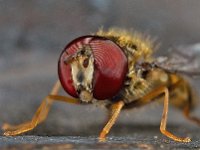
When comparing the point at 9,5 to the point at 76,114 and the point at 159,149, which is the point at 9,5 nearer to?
the point at 76,114

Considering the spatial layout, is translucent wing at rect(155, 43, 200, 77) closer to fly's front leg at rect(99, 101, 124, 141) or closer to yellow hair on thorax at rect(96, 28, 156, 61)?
yellow hair on thorax at rect(96, 28, 156, 61)

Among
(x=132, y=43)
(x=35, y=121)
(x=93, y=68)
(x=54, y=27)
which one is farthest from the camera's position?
(x=54, y=27)

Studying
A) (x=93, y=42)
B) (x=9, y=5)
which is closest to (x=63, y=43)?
(x=9, y=5)

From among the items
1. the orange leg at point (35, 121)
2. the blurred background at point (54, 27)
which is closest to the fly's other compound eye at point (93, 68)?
the orange leg at point (35, 121)

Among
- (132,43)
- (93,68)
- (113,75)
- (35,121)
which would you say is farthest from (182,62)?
(35,121)

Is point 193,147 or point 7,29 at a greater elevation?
point 7,29

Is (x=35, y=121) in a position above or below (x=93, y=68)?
below

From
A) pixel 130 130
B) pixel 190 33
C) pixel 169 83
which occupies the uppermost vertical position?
pixel 190 33

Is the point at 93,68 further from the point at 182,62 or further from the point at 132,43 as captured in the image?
the point at 182,62
